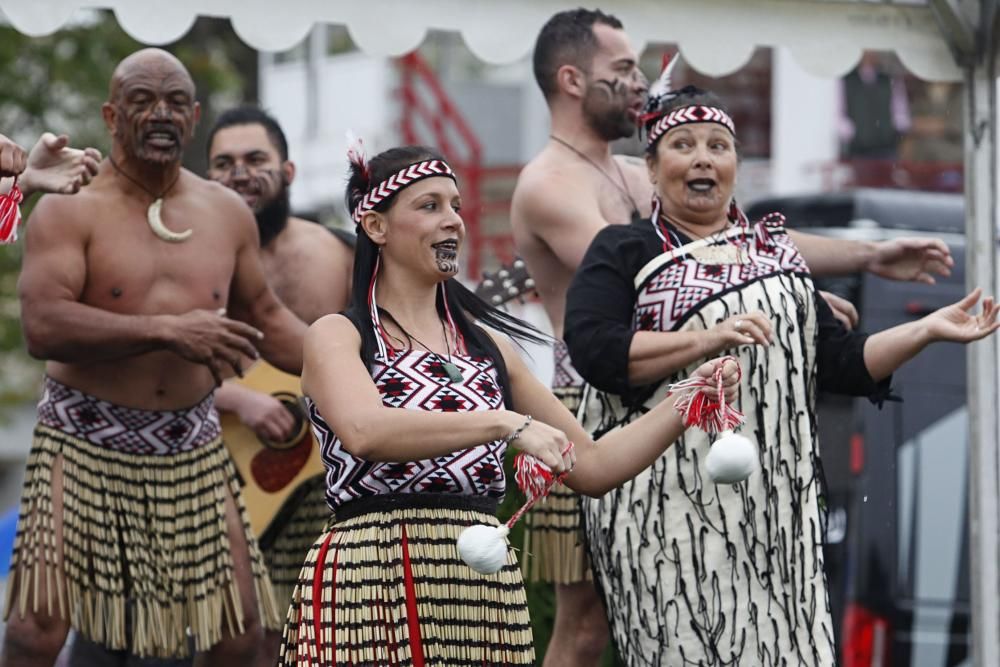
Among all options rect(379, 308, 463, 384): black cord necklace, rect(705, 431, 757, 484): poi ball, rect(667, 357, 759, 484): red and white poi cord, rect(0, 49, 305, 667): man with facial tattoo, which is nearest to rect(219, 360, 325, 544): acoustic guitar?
rect(0, 49, 305, 667): man with facial tattoo

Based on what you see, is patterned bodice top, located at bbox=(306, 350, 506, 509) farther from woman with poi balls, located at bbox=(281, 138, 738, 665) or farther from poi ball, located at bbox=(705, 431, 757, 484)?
poi ball, located at bbox=(705, 431, 757, 484)

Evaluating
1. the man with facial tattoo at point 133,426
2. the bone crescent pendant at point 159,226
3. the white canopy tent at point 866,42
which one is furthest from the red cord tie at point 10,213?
the white canopy tent at point 866,42

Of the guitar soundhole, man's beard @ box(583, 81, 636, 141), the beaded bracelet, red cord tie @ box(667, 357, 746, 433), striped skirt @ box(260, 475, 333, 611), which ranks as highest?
man's beard @ box(583, 81, 636, 141)

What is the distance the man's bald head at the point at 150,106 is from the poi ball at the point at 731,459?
214 cm

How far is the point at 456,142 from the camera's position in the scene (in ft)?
74.4

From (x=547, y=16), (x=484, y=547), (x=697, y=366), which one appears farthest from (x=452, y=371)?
(x=547, y=16)

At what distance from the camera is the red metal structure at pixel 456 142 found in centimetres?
1859

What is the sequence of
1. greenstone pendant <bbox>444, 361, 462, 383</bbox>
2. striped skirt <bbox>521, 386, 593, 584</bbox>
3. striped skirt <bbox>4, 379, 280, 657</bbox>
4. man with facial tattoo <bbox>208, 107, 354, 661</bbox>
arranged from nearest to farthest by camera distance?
greenstone pendant <bbox>444, 361, 462, 383</bbox>
striped skirt <bbox>4, 379, 280, 657</bbox>
striped skirt <bbox>521, 386, 593, 584</bbox>
man with facial tattoo <bbox>208, 107, 354, 661</bbox>

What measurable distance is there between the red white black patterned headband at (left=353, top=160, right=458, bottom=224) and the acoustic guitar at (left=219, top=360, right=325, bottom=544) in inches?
87.2

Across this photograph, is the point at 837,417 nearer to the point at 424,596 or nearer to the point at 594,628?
the point at 594,628

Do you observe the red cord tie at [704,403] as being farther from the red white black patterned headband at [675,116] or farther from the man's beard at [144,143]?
the man's beard at [144,143]

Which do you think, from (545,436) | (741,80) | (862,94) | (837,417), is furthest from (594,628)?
(741,80)

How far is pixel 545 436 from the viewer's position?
374 centimetres

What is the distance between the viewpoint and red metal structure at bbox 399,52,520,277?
61.0 ft
